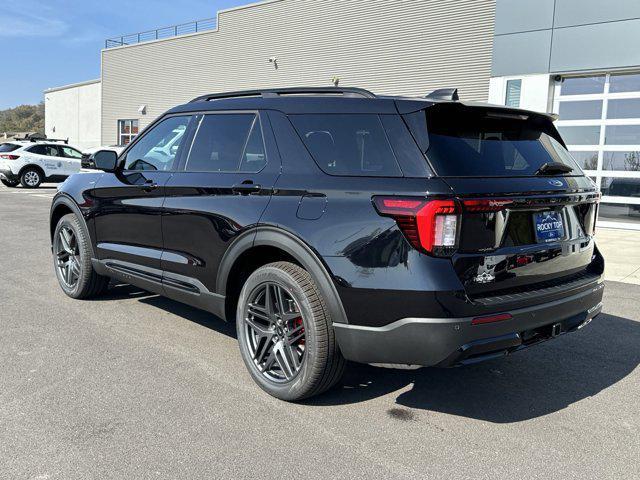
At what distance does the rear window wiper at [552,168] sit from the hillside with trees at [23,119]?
94.2 m

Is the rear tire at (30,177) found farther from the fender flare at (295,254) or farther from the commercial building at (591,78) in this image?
the fender flare at (295,254)

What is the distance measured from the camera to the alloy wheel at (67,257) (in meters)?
5.62

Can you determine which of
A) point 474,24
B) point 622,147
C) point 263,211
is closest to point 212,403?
point 263,211

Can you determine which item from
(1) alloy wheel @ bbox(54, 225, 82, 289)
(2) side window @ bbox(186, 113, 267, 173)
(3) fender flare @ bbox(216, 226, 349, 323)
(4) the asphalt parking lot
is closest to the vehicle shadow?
(4) the asphalt parking lot

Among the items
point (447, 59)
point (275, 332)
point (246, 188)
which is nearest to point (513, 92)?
point (447, 59)

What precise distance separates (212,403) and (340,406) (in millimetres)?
748

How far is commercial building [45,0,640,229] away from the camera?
12898 mm

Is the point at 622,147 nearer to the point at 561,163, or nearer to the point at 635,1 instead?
the point at 635,1

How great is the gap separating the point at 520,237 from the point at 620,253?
24.6ft

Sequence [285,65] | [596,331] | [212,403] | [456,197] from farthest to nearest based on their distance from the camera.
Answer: [285,65] < [596,331] < [212,403] < [456,197]

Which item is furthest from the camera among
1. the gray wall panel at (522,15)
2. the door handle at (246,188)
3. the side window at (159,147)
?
the gray wall panel at (522,15)

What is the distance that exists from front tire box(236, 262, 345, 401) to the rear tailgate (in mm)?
836

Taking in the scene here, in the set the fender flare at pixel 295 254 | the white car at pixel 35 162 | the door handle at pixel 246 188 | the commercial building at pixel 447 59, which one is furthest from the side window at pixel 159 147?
the white car at pixel 35 162

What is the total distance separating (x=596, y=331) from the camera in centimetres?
503
